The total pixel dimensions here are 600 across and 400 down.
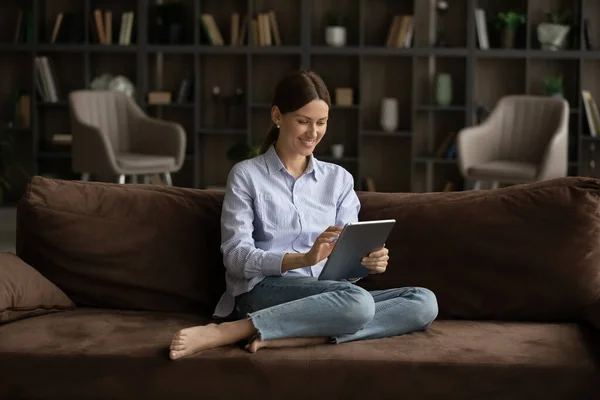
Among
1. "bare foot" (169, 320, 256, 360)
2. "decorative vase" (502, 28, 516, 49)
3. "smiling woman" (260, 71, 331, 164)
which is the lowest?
"bare foot" (169, 320, 256, 360)

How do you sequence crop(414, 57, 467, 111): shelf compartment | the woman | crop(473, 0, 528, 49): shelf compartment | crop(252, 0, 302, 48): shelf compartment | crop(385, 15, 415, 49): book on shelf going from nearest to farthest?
the woman
crop(385, 15, 415, 49): book on shelf
crop(473, 0, 528, 49): shelf compartment
crop(414, 57, 467, 111): shelf compartment
crop(252, 0, 302, 48): shelf compartment

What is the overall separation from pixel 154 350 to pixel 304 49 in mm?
5575

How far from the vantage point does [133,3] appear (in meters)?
8.12

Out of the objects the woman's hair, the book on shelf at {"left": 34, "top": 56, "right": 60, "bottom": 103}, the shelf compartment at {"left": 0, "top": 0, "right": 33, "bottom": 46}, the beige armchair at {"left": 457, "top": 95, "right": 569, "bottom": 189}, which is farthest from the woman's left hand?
the shelf compartment at {"left": 0, "top": 0, "right": 33, "bottom": 46}

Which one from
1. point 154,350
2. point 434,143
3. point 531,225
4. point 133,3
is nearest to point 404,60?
point 434,143

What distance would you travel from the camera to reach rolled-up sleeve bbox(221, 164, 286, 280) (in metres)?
2.70

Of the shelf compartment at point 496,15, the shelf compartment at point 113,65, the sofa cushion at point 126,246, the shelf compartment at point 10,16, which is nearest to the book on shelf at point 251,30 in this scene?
the shelf compartment at point 113,65

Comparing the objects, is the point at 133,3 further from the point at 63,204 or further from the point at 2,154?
the point at 63,204

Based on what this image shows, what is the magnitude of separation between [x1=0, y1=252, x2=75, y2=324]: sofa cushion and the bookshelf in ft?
16.9

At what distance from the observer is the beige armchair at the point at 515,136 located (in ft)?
23.1

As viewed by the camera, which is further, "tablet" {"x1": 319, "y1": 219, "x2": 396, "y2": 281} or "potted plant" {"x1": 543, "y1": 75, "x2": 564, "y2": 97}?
"potted plant" {"x1": 543, "y1": 75, "x2": 564, "y2": 97}

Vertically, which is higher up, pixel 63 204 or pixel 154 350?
pixel 63 204

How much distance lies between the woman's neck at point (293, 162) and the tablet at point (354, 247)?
369 millimetres

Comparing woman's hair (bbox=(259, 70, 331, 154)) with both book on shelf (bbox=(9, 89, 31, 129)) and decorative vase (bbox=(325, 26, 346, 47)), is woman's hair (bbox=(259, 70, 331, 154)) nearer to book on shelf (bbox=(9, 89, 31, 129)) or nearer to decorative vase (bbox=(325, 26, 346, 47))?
decorative vase (bbox=(325, 26, 346, 47))
